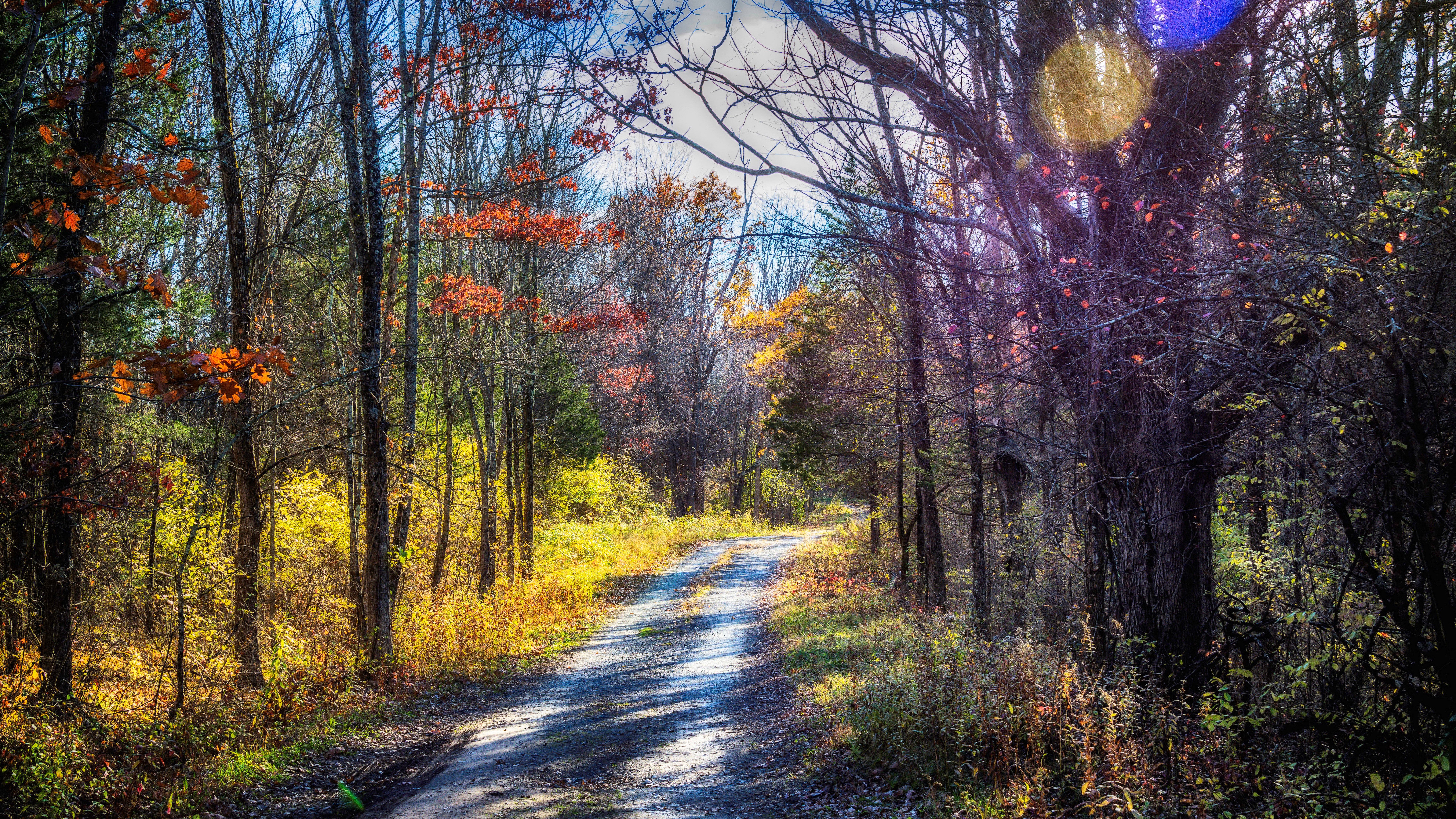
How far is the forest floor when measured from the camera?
592cm

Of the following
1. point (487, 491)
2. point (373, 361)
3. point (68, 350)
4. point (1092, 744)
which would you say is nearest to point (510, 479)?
point (487, 491)

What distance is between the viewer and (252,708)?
7520mm

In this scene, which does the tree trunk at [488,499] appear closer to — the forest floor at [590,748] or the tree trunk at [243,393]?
the forest floor at [590,748]

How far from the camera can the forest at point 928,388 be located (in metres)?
4.05

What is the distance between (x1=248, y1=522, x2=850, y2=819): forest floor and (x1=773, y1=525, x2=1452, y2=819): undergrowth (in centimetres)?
92

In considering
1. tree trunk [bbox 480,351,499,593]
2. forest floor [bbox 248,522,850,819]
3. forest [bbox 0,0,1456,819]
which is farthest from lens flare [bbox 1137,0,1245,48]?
tree trunk [bbox 480,351,499,593]

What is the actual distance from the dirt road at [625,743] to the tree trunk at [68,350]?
3.60 meters

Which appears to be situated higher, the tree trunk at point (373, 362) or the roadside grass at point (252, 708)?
the tree trunk at point (373, 362)

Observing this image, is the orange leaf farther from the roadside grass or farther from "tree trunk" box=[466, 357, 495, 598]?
"tree trunk" box=[466, 357, 495, 598]

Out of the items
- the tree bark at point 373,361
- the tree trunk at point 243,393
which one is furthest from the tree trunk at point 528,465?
the tree trunk at point 243,393

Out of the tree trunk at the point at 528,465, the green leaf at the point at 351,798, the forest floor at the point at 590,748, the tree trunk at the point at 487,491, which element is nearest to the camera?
the green leaf at the point at 351,798

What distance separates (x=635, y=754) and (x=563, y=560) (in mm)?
13345

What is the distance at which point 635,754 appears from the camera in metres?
7.25

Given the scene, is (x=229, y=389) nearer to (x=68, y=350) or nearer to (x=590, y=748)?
(x=68, y=350)
